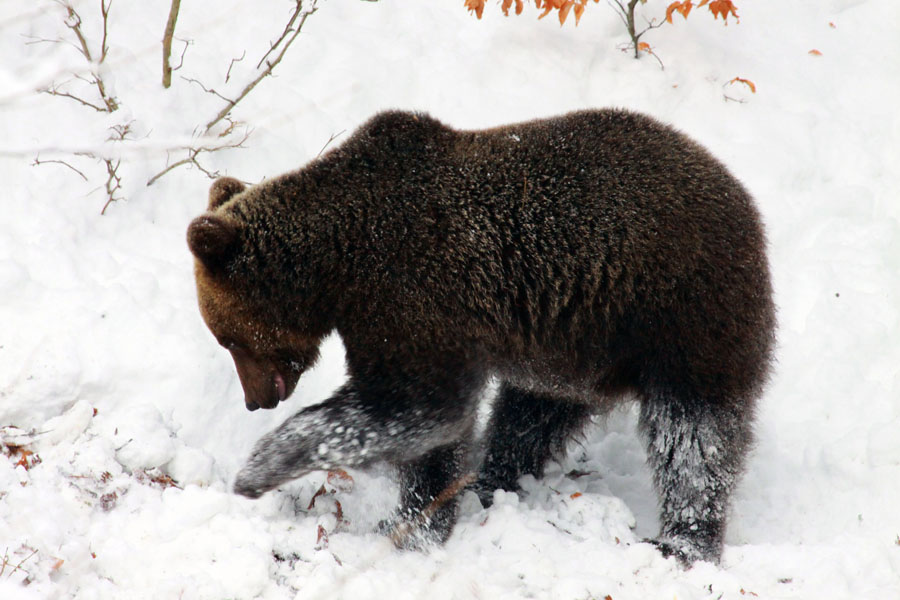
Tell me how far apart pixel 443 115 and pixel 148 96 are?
269 cm

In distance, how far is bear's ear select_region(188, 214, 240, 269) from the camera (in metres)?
4.50

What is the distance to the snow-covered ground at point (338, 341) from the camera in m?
4.33

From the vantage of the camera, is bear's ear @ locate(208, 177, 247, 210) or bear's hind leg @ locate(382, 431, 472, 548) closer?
bear's hind leg @ locate(382, 431, 472, 548)

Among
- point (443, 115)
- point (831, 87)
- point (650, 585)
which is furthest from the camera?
point (831, 87)

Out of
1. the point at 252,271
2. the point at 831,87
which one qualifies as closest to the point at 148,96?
the point at 252,271

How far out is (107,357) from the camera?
538 cm

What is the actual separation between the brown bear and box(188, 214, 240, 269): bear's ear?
0.03 feet

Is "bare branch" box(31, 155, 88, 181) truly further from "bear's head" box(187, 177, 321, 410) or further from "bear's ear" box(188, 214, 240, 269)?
"bear's ear" box(188, 214, 240, 269)

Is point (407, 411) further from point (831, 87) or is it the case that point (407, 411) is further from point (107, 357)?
point (831, 87)

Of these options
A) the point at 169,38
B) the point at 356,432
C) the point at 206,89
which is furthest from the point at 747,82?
the point at 356,432

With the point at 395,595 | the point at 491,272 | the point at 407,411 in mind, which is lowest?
the point at 395,595

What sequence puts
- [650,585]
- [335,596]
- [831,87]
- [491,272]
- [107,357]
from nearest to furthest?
[335,596], [650,585], [491,272], [107,357], [831,87]

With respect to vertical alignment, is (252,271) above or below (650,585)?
above

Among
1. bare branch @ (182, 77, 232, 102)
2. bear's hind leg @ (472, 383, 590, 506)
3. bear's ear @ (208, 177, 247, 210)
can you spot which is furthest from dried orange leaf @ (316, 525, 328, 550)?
bare branch @ (182, 77, 232, 102)
